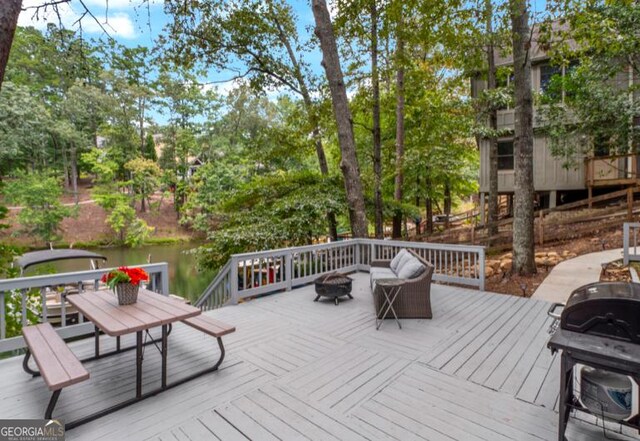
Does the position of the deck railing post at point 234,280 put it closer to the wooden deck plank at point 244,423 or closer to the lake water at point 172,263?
the wooden deck plank at point 244,423

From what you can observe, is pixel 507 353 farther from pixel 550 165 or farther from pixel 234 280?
pixel 550 165

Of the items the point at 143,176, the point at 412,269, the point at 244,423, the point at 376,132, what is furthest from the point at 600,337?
the point at 143,176

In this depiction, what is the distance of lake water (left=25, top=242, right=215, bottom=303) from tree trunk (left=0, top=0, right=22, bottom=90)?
10.8m

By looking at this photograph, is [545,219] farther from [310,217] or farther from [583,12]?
[310,217]

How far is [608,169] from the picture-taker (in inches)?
437

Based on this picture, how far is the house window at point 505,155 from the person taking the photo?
1284 cm

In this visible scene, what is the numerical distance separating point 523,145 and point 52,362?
7878mm

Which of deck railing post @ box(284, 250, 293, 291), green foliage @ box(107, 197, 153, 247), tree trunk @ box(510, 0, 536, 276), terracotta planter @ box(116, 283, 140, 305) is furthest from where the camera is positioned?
green foliage @ box(107, 197, 153, 247)

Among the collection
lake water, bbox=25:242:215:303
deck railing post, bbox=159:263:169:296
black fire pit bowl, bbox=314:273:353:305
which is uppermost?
deck railing post, bbox=159:263:169:296

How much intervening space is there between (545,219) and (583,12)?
22.5ft

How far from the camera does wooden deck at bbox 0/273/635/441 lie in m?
2.35

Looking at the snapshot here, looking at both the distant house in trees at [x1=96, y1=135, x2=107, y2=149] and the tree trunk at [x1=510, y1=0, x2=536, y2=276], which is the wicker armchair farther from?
the distant house in trees at [x1=96, y1=135, x2=107, y2=149]

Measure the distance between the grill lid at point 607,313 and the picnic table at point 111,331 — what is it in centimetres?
268

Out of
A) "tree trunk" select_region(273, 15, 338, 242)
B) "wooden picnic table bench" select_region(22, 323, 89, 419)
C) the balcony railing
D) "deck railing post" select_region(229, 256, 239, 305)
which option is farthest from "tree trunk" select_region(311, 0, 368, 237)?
the balcony railing
